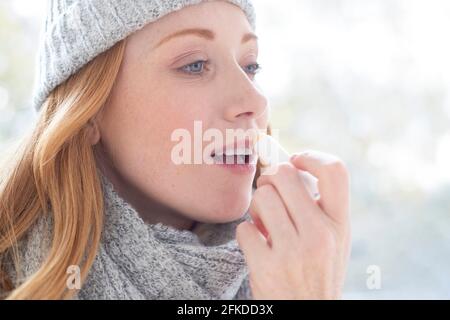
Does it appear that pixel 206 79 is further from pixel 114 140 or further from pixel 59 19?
pixel 59 19

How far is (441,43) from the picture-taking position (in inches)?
71.7

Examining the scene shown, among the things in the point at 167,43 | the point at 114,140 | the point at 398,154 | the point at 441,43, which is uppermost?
the point at 441,43

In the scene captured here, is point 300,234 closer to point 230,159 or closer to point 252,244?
point 252,244

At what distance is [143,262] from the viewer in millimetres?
939

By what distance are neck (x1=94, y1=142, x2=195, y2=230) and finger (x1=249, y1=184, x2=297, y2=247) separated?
25 centimetres

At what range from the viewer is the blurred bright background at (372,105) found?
1826mm

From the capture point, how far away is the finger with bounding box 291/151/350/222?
828 mm

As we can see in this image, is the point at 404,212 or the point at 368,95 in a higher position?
the point at 368,95

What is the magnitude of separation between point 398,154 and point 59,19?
1.25 metres

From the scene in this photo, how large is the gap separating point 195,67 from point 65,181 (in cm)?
32

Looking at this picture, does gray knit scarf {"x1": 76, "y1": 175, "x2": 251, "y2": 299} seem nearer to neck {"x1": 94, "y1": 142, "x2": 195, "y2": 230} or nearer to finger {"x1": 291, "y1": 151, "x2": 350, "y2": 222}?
neck {"x1": 94, "y1": 142, "x2": 195, "y2": 230}

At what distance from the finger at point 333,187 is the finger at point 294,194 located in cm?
2

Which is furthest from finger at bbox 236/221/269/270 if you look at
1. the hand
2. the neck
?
the neck
